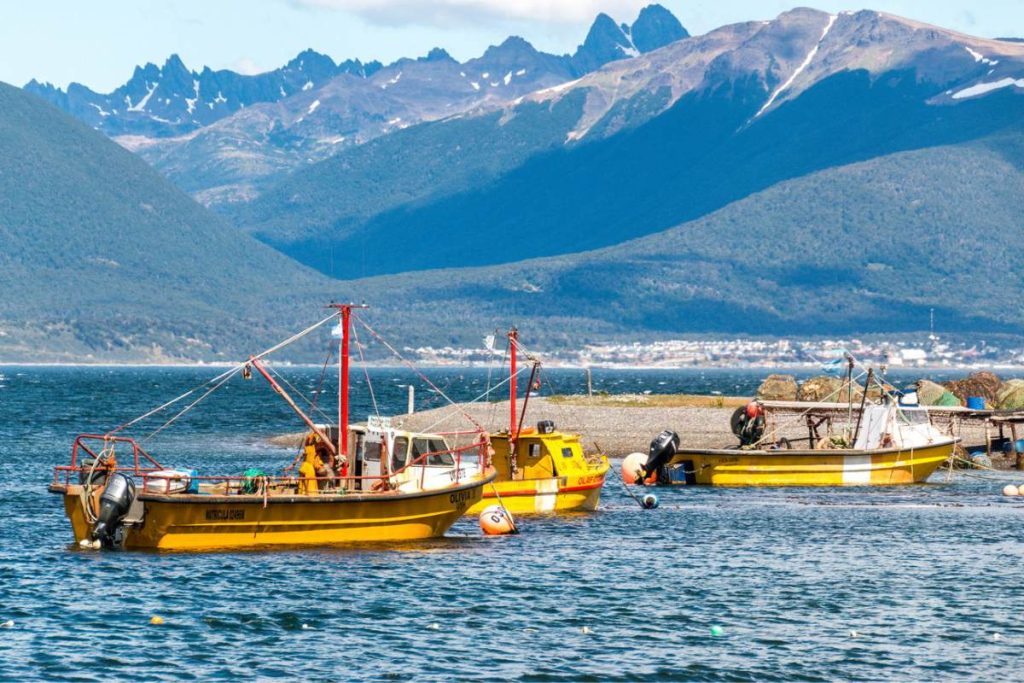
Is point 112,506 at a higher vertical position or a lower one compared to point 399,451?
lower

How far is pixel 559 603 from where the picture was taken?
44.7 m

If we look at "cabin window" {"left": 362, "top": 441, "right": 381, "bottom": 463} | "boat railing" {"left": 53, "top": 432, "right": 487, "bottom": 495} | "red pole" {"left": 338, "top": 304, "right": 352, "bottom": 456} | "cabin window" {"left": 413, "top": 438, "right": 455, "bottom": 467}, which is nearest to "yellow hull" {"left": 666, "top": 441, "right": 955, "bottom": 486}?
"cabin window" {"left": 413, "top": 438, "right": 455, "bottom": 467}

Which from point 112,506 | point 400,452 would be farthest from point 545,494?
point 112,506

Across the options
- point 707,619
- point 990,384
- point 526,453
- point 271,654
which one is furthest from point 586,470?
point 990,384

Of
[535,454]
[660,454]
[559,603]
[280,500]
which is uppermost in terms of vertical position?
[660,454]

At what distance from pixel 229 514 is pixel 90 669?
44.0 ft

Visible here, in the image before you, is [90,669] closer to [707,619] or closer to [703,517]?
[707,619]

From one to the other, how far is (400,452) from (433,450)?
4.54 ft

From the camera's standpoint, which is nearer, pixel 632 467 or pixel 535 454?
pixel 535 454

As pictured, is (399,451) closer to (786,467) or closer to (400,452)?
(400,452)

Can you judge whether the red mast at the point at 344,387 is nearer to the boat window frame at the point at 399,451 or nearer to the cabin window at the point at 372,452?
the cabin window at the point at 372,452

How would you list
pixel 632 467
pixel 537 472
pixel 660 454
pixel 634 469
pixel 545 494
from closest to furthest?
1. pixel 537 472
2. pixel 545 494
3. pixel 660 454
4. pixel 634 469
5. pixel 632 467

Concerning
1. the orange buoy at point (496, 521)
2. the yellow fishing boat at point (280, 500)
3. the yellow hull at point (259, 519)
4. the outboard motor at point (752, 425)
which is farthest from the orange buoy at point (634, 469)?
the yellow hull at point (259, 519)

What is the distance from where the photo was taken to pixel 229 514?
5009 cm
